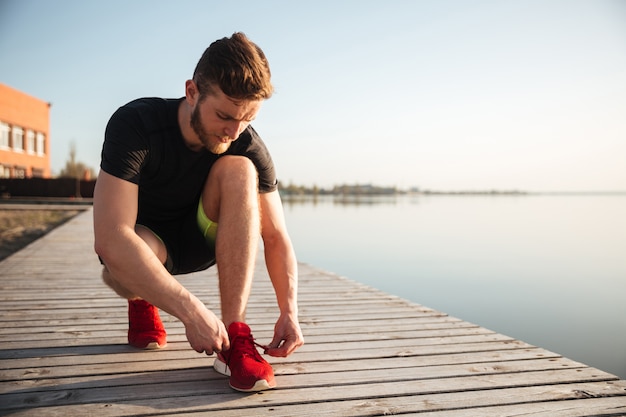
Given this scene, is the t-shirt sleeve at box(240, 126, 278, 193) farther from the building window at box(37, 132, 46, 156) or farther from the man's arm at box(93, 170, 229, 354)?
the building window at box(37, 132, 46, 156)

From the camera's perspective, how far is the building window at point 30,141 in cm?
2498

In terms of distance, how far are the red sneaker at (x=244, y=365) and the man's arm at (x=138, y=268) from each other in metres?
0.07

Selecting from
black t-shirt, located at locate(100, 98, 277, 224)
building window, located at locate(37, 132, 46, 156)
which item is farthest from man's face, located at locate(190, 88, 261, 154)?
building window, located at locate(37, 132, 46, 156)

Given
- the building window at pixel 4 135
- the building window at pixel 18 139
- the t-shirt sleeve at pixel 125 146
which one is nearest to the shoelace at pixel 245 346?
the t-shirt sleeve at pixel 125 146

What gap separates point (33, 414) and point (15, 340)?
80 centimetres

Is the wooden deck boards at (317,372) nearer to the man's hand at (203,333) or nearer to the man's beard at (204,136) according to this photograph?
the man's hand at (203,333)

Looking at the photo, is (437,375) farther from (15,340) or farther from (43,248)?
(43,248)

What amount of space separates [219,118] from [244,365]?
0.74 metres

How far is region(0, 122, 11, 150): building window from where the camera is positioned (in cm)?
2245

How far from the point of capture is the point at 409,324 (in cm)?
238

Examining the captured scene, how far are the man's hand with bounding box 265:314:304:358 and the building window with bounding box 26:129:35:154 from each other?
90.7 ft

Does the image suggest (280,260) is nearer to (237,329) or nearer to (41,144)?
(237,329)

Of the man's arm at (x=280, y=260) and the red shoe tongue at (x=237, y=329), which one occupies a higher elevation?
the man's arm at (x=280, y=260)

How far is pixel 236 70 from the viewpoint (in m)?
1.42
